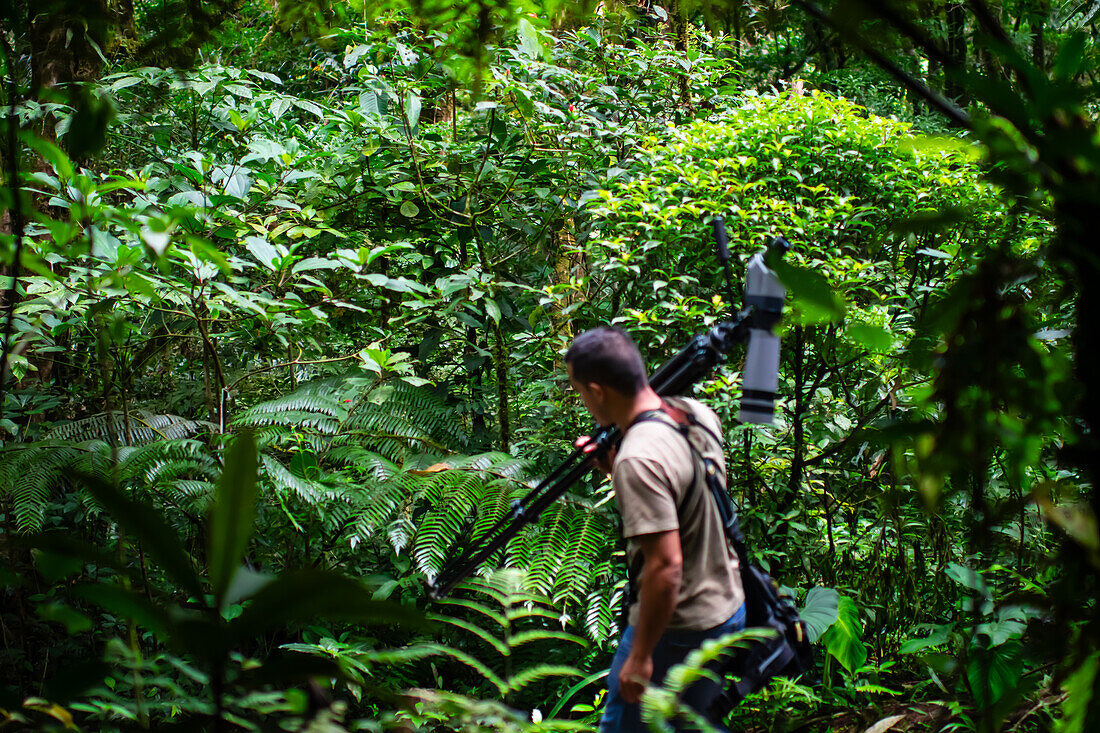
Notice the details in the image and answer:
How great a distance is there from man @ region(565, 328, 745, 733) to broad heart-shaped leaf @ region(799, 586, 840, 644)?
0.60 metres

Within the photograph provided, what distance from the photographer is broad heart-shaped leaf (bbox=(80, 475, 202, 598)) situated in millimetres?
537

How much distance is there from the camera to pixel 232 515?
548 millimetres

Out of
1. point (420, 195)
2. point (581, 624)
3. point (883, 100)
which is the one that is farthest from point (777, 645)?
point (883, 100)

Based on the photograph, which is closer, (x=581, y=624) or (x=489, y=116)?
(x=581, y=624)

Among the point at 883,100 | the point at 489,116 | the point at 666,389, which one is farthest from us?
the point at 883,100

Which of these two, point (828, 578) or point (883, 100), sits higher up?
point (883, 100)

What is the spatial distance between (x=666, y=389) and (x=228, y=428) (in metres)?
1.68

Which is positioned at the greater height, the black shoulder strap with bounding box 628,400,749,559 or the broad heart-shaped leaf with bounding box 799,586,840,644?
the black shoulder strap with bounding box 628,400,749,559

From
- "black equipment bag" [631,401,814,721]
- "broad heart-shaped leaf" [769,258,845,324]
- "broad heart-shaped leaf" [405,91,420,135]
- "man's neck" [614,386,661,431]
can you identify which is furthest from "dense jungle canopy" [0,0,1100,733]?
"broad heart-shaped leaf" [769,258,845,324]

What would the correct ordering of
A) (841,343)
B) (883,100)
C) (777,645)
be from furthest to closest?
1. (883,100)
2. (841,343)
3. (777,645)

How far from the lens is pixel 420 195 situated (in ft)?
11.0

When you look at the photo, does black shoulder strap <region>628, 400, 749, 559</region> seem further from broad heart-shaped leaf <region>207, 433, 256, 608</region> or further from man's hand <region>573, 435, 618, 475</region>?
broad heart-shaped leaf <region>207, 433, 256, 608</region>

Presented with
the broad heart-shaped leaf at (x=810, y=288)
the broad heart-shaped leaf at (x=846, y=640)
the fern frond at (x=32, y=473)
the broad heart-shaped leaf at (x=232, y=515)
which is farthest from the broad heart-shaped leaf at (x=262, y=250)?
the broad heart-shaped leaf at (x=846, y=640)

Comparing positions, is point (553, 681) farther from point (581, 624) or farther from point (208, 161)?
point (208, 161)
